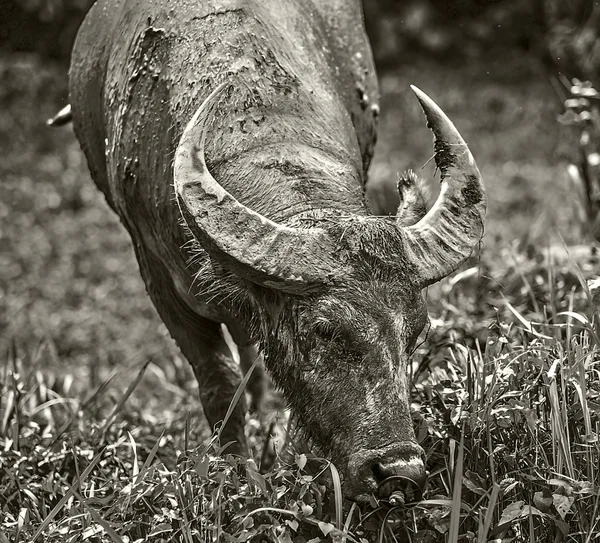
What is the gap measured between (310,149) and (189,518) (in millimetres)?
1463

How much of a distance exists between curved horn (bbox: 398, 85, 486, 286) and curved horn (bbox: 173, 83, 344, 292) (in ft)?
1.02

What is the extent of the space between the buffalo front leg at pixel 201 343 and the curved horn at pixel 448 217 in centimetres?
Answer: 154

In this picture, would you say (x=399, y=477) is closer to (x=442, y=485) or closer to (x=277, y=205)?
(x=442, y=485)

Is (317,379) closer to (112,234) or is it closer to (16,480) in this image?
(16,480)

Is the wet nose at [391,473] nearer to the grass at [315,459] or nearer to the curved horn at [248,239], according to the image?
the grass at [315,459]

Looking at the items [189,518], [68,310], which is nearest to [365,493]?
[189,518]

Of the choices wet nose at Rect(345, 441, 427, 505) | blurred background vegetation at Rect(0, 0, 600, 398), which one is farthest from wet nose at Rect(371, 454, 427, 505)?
blurred background vegetation at Rect(0, 0, 600, 398)

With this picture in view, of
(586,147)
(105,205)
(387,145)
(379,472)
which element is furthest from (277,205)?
(387,145)

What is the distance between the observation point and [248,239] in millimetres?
2922

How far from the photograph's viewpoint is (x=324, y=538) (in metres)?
2.93

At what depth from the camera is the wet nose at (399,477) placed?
2.81 meters

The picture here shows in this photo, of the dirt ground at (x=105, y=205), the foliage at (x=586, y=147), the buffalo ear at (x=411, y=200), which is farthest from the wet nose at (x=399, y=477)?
the foliage at (x=586, y=147)

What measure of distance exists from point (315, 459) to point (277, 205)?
921 millimetres

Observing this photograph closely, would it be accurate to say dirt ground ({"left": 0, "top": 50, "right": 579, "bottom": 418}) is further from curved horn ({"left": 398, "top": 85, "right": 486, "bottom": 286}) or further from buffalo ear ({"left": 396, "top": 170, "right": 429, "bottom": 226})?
curved horn ({"left": 398, "top": 85, "right": 486, "bottom": 286})
